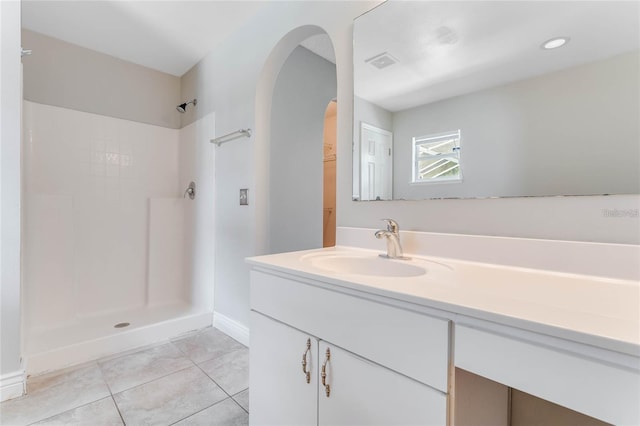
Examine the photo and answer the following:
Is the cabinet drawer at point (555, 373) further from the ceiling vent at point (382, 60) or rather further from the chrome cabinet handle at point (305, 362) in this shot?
the ceiling vent at point (382, 60)

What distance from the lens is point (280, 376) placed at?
1.01 meters

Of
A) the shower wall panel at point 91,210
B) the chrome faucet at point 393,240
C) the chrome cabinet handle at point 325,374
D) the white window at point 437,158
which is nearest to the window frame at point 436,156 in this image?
the white window at point 437,158

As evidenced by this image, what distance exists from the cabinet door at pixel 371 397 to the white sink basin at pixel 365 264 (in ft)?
1.12

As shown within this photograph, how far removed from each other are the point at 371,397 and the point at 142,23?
2.61 m

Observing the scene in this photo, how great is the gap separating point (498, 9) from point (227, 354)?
7.33ft

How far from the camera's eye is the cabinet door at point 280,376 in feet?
3.00

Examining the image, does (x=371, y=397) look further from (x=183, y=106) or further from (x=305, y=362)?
(x=183, y=106)

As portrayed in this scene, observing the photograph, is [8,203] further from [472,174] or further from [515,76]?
[515,76]

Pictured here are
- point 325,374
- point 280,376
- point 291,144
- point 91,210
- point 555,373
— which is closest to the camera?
point 555,373

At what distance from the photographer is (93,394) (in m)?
1.48

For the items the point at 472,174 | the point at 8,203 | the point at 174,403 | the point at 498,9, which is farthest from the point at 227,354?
the point at 498,9

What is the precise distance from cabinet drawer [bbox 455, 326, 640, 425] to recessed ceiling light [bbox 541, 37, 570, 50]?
917mm

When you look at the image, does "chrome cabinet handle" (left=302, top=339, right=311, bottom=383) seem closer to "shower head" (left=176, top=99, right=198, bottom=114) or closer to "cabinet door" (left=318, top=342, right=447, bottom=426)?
"cabinet door" (left=318, top=342, right=447, bottom=426)

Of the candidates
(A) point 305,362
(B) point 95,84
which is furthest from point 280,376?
(B) point 95,84
